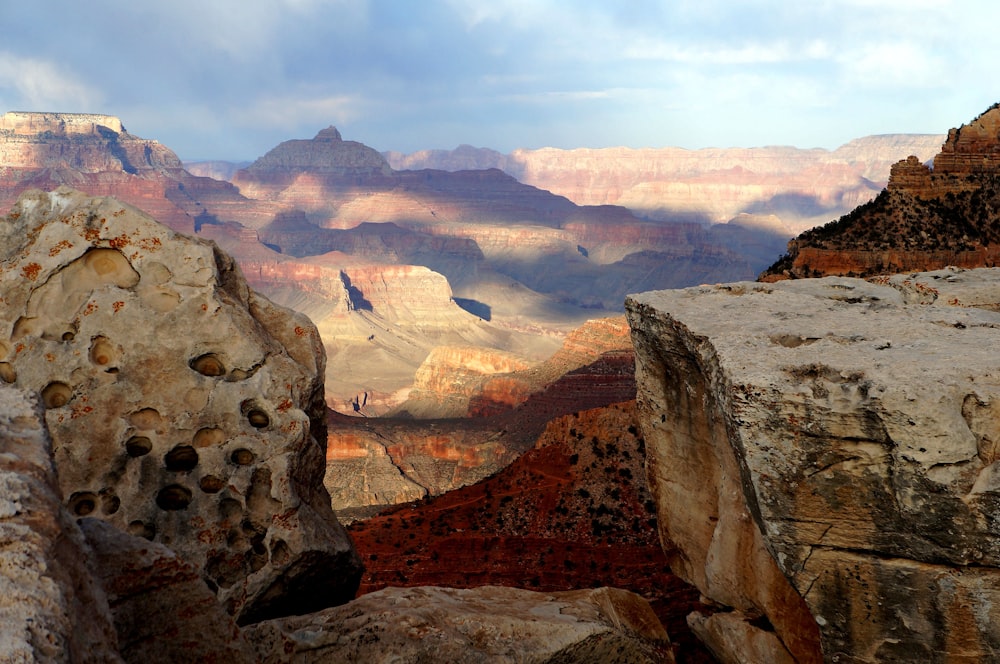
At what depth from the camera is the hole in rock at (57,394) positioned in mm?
10734

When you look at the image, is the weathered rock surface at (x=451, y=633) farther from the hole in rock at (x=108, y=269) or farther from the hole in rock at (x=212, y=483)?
the hole in rock at (x=108, y=269)

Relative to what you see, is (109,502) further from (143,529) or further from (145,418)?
(145,418)

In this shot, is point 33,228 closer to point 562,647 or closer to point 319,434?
point 319,434

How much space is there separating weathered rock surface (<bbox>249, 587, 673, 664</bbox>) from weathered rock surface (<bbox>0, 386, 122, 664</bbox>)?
3256 mm

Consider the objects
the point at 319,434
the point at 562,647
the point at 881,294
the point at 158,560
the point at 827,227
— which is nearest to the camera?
the point at 158,560

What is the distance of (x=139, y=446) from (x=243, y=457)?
1.28 meters

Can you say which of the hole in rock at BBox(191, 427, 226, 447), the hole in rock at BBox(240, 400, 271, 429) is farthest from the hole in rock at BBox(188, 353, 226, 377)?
the hole in rock at BBox(191, 427, 226, 447)

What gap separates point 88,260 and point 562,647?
767cm

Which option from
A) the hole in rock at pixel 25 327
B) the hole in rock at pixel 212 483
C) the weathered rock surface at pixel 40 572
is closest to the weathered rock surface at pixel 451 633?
the hole in rock at pixel 212 483

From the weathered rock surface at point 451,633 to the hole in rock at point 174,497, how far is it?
2413mm

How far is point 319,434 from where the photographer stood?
1269 centimetres

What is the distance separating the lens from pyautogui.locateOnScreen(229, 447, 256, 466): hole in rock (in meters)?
10.9

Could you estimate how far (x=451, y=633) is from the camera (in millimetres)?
8953

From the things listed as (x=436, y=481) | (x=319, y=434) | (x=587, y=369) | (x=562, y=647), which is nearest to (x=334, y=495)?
(x=436, y=481)
